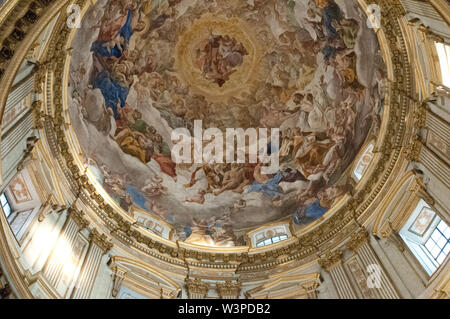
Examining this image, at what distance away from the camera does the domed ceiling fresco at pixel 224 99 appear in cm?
1919

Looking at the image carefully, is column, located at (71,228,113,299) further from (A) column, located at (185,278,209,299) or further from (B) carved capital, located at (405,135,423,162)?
(B) carved capital, located at (405,135,423,162)

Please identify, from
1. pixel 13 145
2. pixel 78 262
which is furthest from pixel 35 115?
pixel 78 262

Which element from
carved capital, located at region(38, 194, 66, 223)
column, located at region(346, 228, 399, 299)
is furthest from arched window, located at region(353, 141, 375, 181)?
carved capital, located at region(38, 194, 66, 223)

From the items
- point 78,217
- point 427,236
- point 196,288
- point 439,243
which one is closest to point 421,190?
point 427,236

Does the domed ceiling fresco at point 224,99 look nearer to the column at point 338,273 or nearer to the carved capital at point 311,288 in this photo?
the column at point 338,273

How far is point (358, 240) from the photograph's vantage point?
51.2 feet

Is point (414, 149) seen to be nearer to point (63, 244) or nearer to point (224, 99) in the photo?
point (63, 244)

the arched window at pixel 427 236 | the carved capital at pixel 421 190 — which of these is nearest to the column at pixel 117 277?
the arched window at pixel 427 236

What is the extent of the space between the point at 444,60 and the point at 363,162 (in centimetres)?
637

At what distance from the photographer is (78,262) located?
551 inches

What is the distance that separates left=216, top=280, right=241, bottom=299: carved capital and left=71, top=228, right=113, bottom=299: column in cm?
462

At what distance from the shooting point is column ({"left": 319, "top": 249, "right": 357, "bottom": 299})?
1436 cm

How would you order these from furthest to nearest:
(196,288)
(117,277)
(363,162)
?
1. (363,162)
2. (196,288)
3. (117,277)
